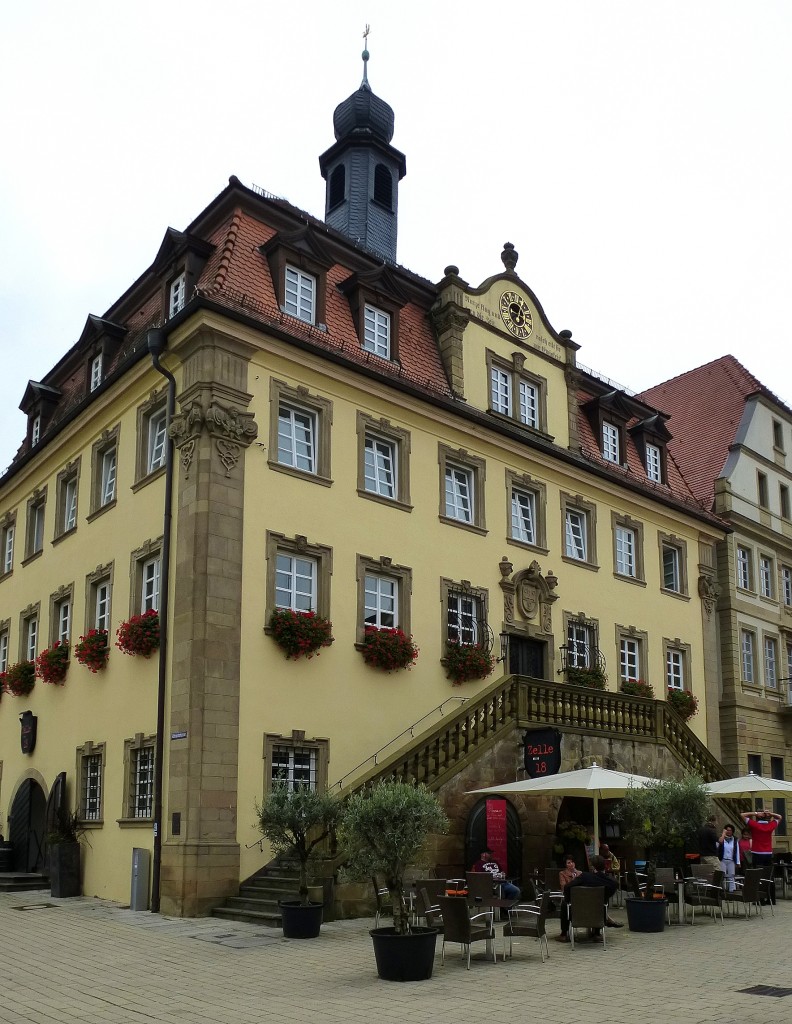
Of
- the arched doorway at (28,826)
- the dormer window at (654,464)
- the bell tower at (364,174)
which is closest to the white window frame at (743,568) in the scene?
the dormer window at (654,464)

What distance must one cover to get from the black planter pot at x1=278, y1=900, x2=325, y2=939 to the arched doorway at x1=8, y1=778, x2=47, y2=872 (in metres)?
10.7

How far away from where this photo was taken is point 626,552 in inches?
1164

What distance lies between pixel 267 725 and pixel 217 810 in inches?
70.8

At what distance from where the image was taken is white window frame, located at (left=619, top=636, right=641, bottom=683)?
1106 inches

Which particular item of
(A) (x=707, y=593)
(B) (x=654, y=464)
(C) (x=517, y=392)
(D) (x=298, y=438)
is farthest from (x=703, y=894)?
(B) (x=654, y=464)

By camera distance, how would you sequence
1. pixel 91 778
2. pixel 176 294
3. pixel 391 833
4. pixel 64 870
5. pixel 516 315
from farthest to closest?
pixel 516 315 < pixel 176 294 < pixel 91 778 < pixel 64 870 < pixel 391 833

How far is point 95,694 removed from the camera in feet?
74.1

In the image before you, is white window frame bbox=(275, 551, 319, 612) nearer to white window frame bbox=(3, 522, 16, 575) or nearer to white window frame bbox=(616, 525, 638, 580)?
white window frame bbox=(616, 525, 638, 580)

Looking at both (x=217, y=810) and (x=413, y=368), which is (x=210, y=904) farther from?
(x=413, y=368)

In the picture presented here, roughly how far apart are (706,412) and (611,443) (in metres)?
8.71

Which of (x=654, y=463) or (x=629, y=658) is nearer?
(x=629, y=658)

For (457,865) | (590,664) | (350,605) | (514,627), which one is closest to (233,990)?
(457,865)

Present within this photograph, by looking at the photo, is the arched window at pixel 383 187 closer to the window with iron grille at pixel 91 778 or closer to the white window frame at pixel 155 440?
the white window frame at pixel 155 440

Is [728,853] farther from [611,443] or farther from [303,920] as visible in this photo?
[611,443]
